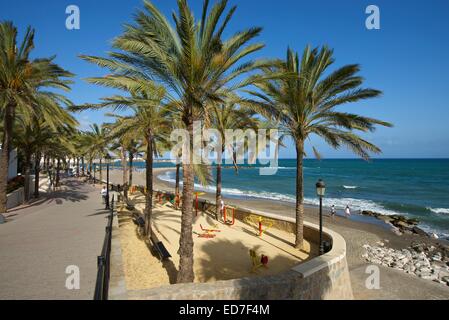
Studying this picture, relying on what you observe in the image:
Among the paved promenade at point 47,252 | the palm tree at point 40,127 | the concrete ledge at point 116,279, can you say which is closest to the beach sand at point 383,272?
the concrete ledge at point 116,279

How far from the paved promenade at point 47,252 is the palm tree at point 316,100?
7704 mm

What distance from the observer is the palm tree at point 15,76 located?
12.8 meters

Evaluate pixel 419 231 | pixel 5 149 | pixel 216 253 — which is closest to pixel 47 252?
pixel 216 253

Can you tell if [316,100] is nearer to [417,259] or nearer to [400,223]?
[417,259]

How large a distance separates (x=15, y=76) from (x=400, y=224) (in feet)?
99.2

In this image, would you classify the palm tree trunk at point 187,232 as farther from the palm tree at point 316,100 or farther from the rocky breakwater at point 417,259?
the rocky breakwater at point 417,259

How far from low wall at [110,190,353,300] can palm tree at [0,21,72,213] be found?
1270cm

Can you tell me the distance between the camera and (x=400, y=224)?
23906 mm

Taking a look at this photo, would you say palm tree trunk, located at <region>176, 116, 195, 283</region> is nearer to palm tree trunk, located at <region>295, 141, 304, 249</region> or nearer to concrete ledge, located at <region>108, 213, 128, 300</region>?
concrete ledge, located at <region>108, 213, 128, 300</region>

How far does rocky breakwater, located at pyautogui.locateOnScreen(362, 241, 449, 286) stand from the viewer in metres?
12.2

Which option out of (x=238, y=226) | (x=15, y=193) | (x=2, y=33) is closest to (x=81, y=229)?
(x=238, y=226)

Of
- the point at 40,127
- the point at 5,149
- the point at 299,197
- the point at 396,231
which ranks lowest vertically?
the point at 396,231
